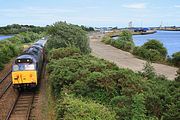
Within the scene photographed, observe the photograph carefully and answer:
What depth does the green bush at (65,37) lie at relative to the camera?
32.2 metres

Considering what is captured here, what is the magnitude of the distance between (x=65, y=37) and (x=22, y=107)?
14485 mm

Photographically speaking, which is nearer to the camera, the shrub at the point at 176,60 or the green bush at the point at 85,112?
the green bush at the point at 85,112

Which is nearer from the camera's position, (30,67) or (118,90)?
(118,90)

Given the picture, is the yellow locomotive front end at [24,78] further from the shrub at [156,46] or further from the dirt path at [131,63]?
the shrub at [156,46]

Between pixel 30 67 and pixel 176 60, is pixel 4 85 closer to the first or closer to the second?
pixel 30 67

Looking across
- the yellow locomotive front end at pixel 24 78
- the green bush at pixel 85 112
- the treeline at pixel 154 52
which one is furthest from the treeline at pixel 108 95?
the treeline at pixel 154 52

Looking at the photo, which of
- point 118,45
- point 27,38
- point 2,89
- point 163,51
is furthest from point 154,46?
point 27,38

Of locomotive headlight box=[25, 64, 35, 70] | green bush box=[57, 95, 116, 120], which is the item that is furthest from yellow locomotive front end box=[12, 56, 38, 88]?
green bush box=[57, 95, 116, 120]

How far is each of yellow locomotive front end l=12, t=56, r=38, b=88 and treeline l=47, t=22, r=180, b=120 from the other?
6.05 feet

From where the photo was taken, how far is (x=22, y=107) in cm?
1880

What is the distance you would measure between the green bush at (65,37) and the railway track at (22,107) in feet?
34.2

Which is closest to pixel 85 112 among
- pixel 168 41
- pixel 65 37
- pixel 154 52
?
pixel 65 37

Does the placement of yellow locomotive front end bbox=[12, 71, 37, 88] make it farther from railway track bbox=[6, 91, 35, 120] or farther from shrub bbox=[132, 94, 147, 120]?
shrub bbox=[132, 94, 147, 120]

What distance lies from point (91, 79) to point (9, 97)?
7.82m
